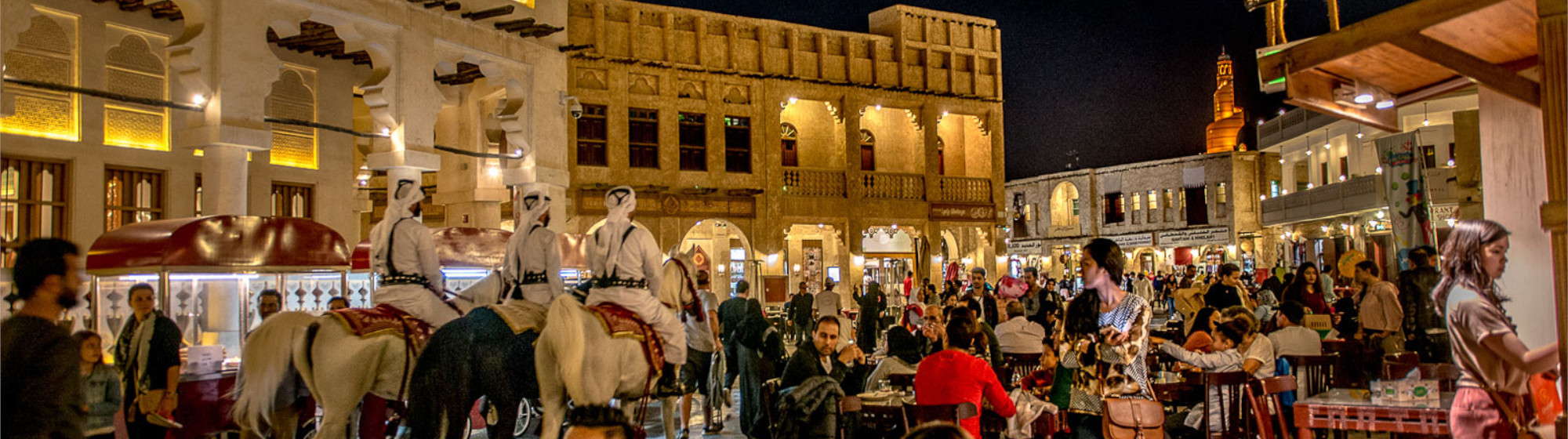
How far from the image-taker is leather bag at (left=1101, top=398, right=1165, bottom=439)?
18.6 ft

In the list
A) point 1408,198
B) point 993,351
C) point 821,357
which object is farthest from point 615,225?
point 1408,198

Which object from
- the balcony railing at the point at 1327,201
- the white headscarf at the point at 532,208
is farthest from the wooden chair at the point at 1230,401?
the balcony railing at the point at 1327,201

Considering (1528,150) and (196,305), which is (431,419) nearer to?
(196,305)

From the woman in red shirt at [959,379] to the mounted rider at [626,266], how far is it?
2.71 m

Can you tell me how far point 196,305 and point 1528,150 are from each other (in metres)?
12.4

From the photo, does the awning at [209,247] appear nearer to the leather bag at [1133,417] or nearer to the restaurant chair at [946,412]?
the restaurant chair at [946,412]

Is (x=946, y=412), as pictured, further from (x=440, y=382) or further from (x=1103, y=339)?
(x=440, y=382)

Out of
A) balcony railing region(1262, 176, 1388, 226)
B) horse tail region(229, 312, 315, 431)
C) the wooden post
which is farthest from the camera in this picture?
balcony railing region(1262, 176, 1388, 226)

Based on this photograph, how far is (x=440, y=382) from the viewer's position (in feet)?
23.7

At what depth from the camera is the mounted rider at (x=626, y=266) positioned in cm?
846

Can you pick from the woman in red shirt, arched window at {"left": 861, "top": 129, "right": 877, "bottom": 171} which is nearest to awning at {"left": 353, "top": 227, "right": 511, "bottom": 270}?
the woman in red shirt

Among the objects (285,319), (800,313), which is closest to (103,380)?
(285,319)

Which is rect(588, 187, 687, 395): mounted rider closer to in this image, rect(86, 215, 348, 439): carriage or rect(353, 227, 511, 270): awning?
rect(86, 215, 348, 439): carriage

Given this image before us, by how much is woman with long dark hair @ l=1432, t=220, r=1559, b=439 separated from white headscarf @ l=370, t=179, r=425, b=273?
6656mm
